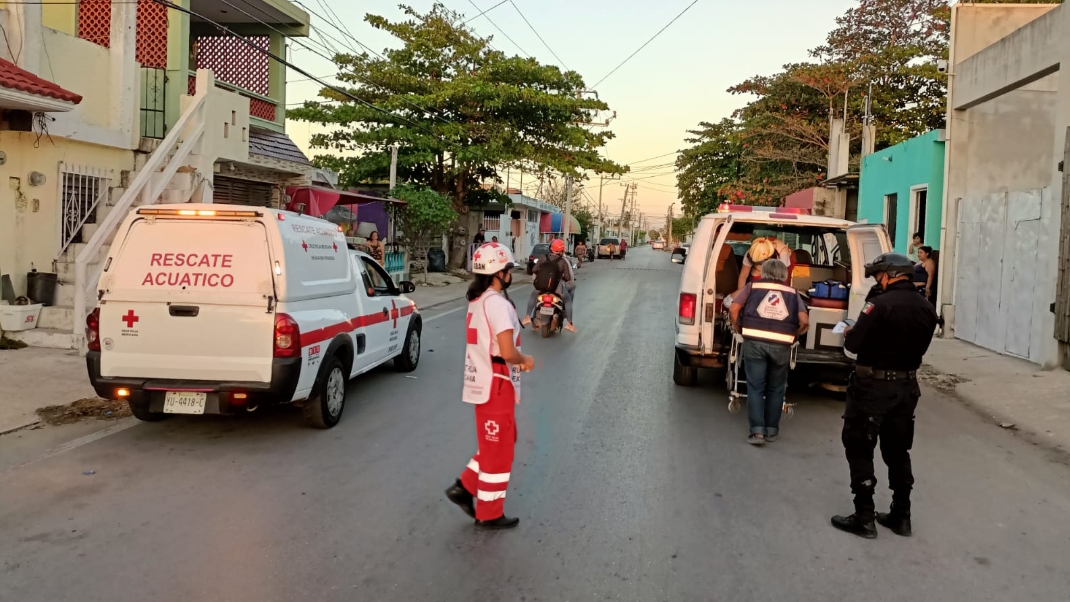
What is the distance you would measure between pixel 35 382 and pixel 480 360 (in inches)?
236

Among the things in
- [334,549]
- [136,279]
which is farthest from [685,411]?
[136,279]

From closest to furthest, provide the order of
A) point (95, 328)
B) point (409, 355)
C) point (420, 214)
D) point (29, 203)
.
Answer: point (95, 328) → point (409, 355) → point (29, 203) → point (420, 214)

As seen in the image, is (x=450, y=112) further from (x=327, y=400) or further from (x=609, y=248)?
(x=609, y=248)

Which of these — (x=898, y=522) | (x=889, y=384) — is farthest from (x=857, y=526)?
(x=889, y=384)

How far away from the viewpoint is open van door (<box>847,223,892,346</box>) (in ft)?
26.5

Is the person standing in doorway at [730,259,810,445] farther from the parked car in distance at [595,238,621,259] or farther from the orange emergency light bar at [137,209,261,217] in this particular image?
the parked car in distance at [595,238,621,259]

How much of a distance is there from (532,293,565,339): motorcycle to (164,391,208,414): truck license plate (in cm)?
748

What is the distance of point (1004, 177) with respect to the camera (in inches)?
570

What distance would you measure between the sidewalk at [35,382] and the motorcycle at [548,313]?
21.5 feet

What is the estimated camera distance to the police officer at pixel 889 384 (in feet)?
15.5

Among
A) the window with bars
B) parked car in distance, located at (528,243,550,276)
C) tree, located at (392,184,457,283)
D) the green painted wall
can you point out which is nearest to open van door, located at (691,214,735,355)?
parked car in distance, located at (528,243,550,276)

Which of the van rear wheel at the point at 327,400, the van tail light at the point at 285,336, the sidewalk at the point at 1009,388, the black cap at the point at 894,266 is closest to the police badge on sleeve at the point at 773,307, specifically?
the black cap at the point at 894,266

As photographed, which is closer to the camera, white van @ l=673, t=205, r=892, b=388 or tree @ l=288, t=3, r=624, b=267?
white van @ l=673, t=205, r=892, b=388

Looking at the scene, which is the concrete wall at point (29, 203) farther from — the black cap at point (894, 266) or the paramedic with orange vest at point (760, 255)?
the black cap at point (894, 266)
